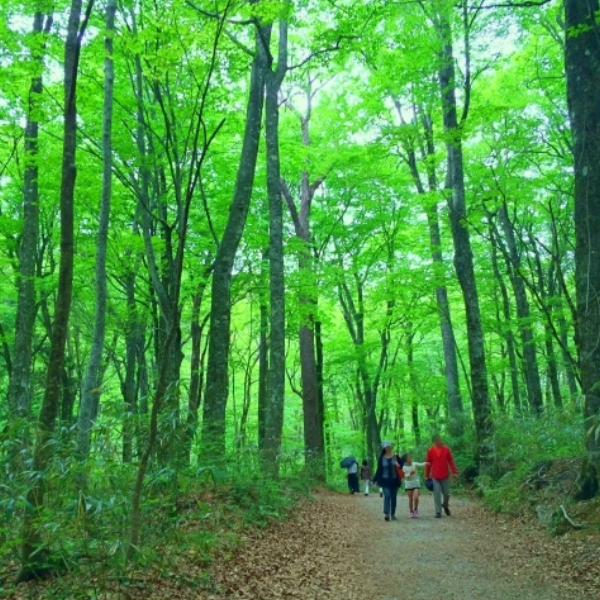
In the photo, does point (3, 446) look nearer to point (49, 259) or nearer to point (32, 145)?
point (32, 145)

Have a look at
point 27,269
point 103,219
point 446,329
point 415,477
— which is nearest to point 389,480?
point 415,477

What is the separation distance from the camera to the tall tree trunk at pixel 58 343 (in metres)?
5.30

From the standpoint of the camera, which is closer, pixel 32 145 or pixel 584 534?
pixel 584 534

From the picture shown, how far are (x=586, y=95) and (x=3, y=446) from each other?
887 cm

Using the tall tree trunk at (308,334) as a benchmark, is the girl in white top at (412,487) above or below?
below

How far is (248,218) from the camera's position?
18.2 m

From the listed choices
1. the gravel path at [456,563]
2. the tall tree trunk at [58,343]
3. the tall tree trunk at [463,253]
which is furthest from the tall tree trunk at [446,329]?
the tall tree trunk at [58,343]

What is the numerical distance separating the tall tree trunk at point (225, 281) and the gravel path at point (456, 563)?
329 cm

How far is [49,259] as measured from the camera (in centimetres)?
2059

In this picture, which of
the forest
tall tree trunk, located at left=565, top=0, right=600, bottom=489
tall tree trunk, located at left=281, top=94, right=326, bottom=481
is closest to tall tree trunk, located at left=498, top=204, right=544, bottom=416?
the forest

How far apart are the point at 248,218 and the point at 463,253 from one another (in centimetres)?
702

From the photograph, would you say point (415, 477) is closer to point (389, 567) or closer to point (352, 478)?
point (389, 567)

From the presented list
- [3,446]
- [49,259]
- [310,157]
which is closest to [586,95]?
[3,446]

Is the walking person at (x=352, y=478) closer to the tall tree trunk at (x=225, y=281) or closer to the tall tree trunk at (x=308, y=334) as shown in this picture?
the tall tree trunk at (x=308, y=334)
